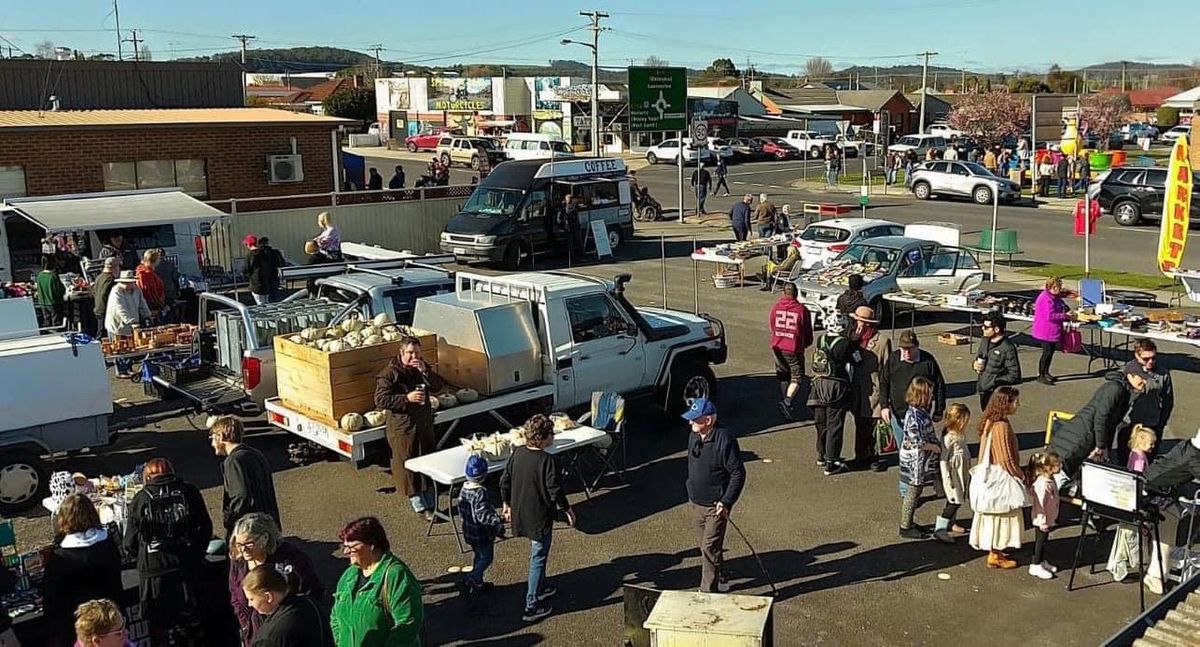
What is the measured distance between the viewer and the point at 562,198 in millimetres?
26000

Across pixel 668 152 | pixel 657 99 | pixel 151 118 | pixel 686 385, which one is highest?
pixel 657 99

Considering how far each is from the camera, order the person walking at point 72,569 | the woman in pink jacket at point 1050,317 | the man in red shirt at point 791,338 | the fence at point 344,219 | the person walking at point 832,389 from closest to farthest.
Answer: the person walking at point 72,569 < the person walking at point 832,389 < the man in red shirt at point 791,338 < the woman in pink jacket at point 1050,317 < the fence at point 344,219

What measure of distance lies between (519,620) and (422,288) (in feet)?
19.0

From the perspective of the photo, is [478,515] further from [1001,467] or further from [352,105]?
[352,105]

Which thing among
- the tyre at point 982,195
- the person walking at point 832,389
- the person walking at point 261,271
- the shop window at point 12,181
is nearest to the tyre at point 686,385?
the person walking at point 832,389

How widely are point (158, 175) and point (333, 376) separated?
704 inches

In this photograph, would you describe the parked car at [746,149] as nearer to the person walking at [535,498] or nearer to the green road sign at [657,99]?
the green road sign at [657,99]

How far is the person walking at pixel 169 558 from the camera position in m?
6.47

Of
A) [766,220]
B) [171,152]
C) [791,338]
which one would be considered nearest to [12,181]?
[171,152]

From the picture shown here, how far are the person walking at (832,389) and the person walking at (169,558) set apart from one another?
242 inches

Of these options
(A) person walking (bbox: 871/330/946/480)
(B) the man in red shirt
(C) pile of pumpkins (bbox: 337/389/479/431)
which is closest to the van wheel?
(B) the man in red shirt

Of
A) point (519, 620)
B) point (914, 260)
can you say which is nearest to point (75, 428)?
point (519, 620)

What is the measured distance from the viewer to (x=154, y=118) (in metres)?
26.2

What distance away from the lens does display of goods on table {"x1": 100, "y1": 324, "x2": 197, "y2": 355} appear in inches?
534
